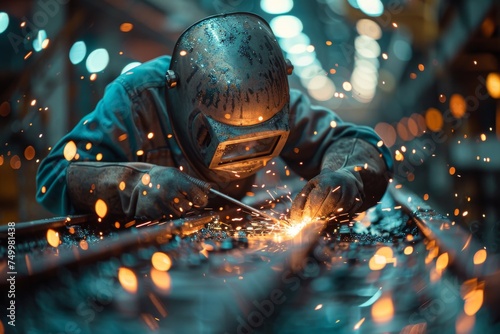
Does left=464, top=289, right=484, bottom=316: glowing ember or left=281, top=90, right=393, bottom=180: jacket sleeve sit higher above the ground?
left=464, top=289, right=484, bottom=316: glowing ember

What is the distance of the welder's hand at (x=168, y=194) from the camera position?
2.06 m

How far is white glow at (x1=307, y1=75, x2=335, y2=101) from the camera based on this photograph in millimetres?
9477

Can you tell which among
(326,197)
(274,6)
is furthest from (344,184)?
(274,6)

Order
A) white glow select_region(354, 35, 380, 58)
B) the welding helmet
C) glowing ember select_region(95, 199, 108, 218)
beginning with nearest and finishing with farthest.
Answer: the welding helmet
glowing ember select_region(95, 199, 108, 218)
white glow select_region(354, 35, 380, 58)

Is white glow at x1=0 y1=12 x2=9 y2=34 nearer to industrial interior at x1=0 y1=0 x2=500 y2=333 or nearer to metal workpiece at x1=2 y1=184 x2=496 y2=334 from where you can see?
industrial interior at x1=0 y1=0 x2=500 y2=333

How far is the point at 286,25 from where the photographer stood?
507 centimetres

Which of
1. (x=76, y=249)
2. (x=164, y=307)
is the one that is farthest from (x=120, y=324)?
(x=76, y=249)

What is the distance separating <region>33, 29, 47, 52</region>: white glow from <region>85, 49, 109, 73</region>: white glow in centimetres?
43

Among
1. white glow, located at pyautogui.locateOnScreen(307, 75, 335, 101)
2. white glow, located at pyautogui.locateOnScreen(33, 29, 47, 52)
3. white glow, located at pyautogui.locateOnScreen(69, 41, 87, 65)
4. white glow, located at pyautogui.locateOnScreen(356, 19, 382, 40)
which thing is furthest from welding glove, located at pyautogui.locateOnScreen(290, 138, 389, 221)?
white glow, located at pyautogui.locateOnScreen(307, 75, 335, 101)

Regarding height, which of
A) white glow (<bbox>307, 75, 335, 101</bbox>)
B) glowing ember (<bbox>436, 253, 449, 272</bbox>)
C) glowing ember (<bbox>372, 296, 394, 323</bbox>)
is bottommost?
white glow (<bbox>307, 75, 335, 101</bbox>)

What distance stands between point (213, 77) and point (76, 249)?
2.36ft

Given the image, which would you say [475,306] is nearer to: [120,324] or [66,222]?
[120,324]

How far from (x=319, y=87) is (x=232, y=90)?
784 centimetres

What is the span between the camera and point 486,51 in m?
4.68
